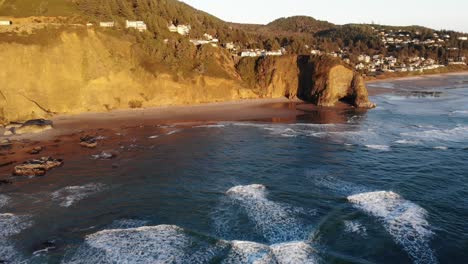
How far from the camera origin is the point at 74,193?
33281 mm

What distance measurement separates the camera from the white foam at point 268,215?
25.4 meters

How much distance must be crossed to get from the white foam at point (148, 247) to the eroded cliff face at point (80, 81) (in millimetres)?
46295

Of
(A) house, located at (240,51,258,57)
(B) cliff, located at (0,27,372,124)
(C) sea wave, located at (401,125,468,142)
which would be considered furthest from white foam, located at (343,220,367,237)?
(A) house, located at (240,51,258,57)

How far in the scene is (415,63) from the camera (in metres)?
174

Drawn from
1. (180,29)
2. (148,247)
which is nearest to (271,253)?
(148,247)

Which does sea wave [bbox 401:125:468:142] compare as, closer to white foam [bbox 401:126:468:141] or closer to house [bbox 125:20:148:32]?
white foam [bbox 401:126:468:141]

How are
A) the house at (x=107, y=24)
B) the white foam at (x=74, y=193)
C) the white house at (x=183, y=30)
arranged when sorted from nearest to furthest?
the white foam at (x=74, y=193), the house at (x=107, y=24), the white house at (x=183, y=30)

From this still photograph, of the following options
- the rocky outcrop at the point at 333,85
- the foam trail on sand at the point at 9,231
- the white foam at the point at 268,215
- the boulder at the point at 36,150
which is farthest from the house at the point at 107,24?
the white foam at the point at 268,215

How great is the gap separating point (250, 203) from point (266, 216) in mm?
2645

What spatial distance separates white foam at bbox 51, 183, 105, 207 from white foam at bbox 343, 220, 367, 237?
21251mm

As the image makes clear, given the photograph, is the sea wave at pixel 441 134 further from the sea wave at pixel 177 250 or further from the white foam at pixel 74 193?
the white foam at pixel 74 193

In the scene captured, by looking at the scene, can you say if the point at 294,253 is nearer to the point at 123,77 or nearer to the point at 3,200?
the point at 3,200

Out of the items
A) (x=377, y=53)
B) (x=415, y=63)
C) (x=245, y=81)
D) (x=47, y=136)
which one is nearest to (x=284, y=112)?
(x=245, y=81)

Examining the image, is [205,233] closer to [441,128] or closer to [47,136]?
[47,136]
